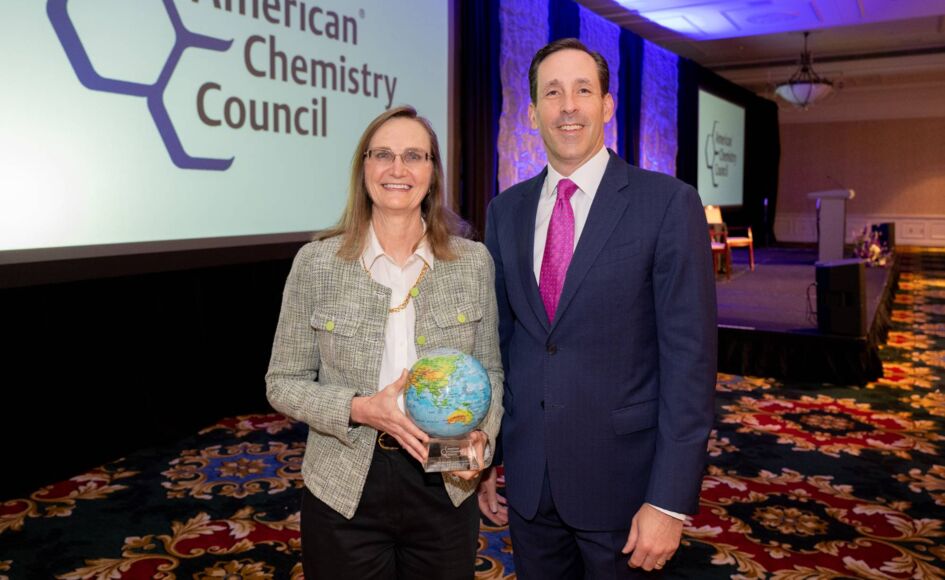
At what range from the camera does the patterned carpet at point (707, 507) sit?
300 centimetres

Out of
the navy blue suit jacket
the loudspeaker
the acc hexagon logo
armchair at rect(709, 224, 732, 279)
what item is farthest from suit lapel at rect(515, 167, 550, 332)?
armchair at rect(709, 224, 732, 279)

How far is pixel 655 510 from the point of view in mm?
1463

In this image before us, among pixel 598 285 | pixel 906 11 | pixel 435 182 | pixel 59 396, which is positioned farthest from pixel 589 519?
pixel 906 11

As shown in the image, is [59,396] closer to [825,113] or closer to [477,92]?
[477,92]

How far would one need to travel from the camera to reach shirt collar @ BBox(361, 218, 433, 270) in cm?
164

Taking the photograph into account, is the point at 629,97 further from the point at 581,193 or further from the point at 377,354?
the point at 377,354

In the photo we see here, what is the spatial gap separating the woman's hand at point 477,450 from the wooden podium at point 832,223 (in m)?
10.1

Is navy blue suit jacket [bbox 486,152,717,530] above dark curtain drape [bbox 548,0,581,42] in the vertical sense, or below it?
below

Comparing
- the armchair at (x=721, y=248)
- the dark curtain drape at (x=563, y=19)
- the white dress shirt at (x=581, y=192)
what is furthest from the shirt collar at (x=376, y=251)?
the armchair at (x=721, y=248)

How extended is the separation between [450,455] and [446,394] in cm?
14

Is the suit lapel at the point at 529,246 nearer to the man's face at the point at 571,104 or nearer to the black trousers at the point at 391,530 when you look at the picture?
the man's face at the point at 571,104

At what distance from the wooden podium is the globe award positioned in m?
10.1

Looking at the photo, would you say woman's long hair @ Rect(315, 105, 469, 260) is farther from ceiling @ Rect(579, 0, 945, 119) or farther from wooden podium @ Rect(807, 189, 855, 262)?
wooden podium @ Rect(807, 189, 855, 262)

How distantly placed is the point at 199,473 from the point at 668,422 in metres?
3.25
